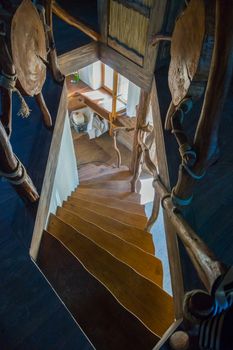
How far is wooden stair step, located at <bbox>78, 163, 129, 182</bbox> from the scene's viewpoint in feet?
17.2

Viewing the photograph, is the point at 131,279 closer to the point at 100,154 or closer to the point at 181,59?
the point at 181,59

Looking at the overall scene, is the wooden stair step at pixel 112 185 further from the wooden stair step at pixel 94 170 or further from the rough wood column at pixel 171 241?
the rough wood column at pixel 171 241

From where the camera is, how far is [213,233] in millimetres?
1922

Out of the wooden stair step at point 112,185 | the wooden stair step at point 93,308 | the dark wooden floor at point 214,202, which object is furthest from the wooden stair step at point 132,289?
the wooden stair step at point 112,185

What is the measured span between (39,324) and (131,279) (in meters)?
0.62

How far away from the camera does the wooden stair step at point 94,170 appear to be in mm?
5250

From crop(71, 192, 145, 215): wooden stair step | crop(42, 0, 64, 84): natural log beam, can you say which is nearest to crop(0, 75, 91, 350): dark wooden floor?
crop(42, 0, 64, 84): natural log beam

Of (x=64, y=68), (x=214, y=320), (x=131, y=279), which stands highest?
(x=214, y=320)

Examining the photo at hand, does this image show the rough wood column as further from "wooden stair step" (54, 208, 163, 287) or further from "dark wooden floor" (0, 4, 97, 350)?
"dark wooden floor" (0, 4, 97, 350)

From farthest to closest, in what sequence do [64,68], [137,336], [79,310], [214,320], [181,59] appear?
1. [64,68]
2. [181,59]
3. [79,310]
4. [137,336]
5. [214,320]

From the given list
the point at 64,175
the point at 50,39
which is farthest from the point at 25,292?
the point at 50,39

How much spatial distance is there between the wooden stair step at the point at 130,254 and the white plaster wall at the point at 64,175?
0.50 metres

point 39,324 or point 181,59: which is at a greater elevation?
point 181,59

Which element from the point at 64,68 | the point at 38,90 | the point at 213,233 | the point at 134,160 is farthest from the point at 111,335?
the point at 134,160
